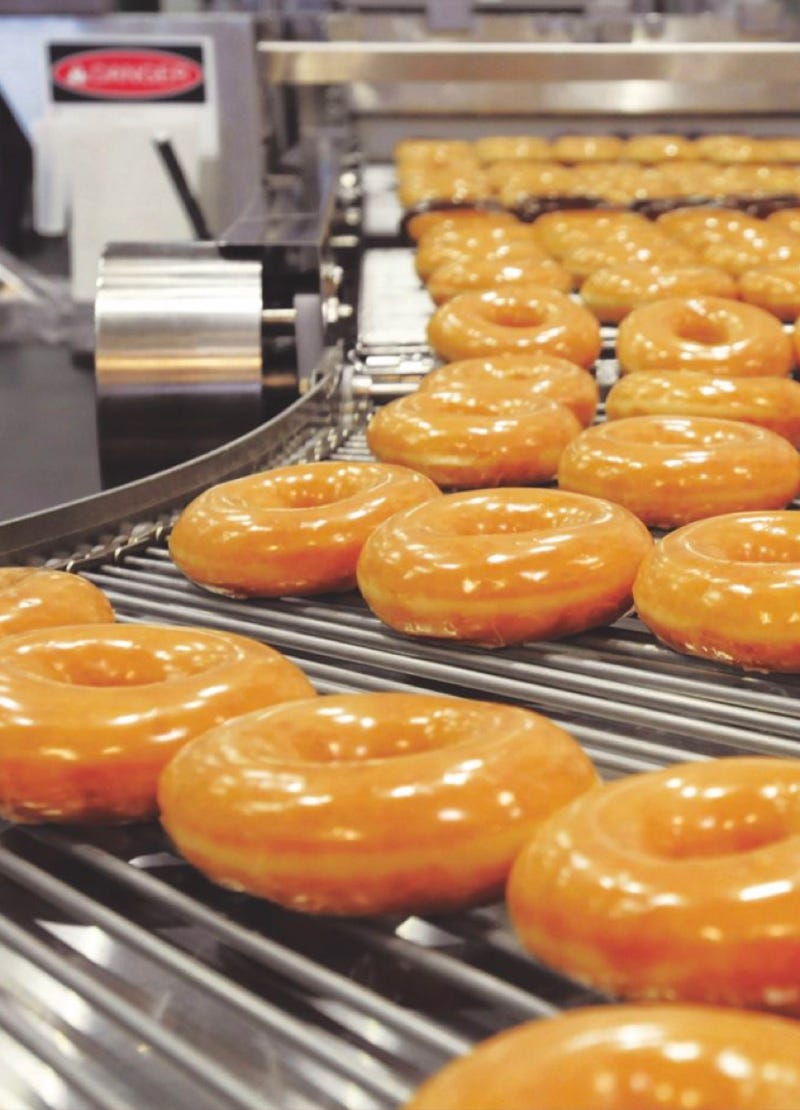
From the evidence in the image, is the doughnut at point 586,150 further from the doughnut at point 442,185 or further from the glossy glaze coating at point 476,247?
the glossy glaze coating at point 476,247

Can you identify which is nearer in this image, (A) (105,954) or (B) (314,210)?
(A) (105,954)

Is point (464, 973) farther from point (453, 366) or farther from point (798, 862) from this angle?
point (453, 366)

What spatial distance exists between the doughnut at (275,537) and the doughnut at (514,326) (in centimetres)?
63

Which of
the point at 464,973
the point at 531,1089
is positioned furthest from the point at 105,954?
the point at 531,1089

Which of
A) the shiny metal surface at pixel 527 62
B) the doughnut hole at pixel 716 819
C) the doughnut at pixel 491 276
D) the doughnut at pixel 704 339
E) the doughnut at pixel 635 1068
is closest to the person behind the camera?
the doughnut at pixel 635 1068

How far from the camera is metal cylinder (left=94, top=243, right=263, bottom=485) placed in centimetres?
226

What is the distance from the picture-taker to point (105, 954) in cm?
87

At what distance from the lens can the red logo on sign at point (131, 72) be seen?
5.43 metres

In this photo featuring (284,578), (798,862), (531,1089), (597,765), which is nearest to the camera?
(531,1089)

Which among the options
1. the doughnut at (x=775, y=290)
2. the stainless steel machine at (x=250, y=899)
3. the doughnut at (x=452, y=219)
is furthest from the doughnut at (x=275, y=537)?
the doughnut at (x=452, y=219)

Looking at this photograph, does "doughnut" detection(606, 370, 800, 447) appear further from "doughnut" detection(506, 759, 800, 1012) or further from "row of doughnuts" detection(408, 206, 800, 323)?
"doughnut" detection(506, 759, 800, 1012)

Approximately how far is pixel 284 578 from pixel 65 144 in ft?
14.6

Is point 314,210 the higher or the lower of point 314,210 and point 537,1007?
the higher

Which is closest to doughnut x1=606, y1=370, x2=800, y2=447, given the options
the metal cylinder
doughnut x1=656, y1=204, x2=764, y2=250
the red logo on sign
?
the metal cylinder
